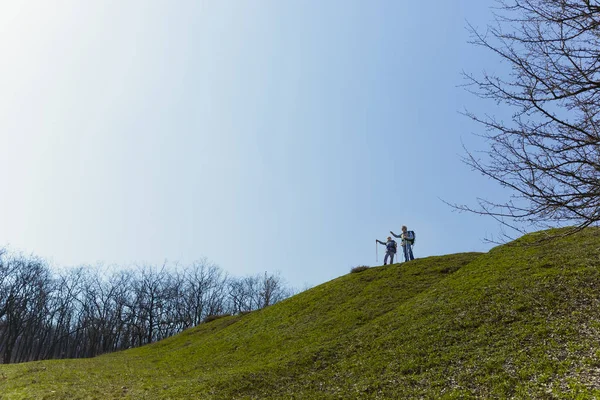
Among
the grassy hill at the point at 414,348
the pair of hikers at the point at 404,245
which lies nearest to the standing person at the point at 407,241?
the pair of hikers at the point at 404,245

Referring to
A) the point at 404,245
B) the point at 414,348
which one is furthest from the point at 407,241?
the point at 414,348

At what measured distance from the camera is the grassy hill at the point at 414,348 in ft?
30.3

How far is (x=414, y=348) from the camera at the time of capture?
1201cm

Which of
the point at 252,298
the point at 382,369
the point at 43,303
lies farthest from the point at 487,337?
the point at 252,298

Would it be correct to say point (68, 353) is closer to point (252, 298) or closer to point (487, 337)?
point (252, 298)

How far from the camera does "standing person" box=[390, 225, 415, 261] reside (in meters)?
24.7

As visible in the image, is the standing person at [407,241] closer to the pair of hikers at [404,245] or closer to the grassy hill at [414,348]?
the pair of hikers at [404,245]

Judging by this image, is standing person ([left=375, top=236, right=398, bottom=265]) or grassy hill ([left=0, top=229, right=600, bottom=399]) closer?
grassy hill ([left=0, top=229, right=600, bottom=399])

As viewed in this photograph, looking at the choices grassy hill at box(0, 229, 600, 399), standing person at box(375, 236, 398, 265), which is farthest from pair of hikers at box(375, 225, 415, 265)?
grassy hill at box(0, 229, 600, 399)

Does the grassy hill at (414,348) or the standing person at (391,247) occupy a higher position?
the standing person at (391,247)

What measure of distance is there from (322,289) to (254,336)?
240 inches

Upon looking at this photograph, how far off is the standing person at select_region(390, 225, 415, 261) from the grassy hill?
2.80 meters

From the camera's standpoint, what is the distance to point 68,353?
63.2m

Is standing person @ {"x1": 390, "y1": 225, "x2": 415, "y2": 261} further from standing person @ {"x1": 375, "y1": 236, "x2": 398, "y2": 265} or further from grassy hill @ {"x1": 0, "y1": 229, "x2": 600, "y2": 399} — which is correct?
grassy hill @ {"x1": 0, "y1": 229, "x2": 600, "y2": 399}
